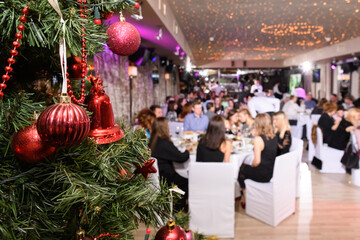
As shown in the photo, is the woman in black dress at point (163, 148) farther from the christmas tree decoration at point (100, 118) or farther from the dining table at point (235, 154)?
the christmas tree decoration at point (100, 118)

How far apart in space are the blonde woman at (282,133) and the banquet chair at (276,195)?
32.4 inches

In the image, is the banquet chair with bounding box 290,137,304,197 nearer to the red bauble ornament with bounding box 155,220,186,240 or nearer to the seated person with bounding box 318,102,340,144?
the seated person with bounding box 318,102,340,144

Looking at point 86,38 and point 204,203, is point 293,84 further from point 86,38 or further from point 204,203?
point 86,38

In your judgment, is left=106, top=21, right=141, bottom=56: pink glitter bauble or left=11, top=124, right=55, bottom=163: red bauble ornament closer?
left=11, top=124, right=55, bottom=163: red bauble ornament

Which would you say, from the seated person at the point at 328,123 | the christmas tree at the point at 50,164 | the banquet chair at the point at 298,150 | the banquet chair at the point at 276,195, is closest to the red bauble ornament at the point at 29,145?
the christmas tree at the point at 50,164

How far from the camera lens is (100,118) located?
1.00 meters

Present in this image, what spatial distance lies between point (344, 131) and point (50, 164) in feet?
19.8

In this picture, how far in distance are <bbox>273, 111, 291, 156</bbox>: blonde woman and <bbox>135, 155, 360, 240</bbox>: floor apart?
797 mm

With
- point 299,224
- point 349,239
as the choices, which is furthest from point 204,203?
point 349,239

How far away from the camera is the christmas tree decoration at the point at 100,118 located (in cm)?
98

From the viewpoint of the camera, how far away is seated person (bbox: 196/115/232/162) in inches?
148

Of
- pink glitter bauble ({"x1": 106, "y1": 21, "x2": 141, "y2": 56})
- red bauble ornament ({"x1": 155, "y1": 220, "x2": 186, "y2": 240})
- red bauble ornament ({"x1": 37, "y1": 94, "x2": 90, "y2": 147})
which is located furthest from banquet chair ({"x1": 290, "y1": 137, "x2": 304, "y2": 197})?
red bauble ornament ({"x1": 37, "y1": 94, "x2": 90, "y2": 147})

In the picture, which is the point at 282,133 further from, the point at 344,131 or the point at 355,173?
the point at 344,131

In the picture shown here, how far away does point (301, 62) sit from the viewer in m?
15.8
